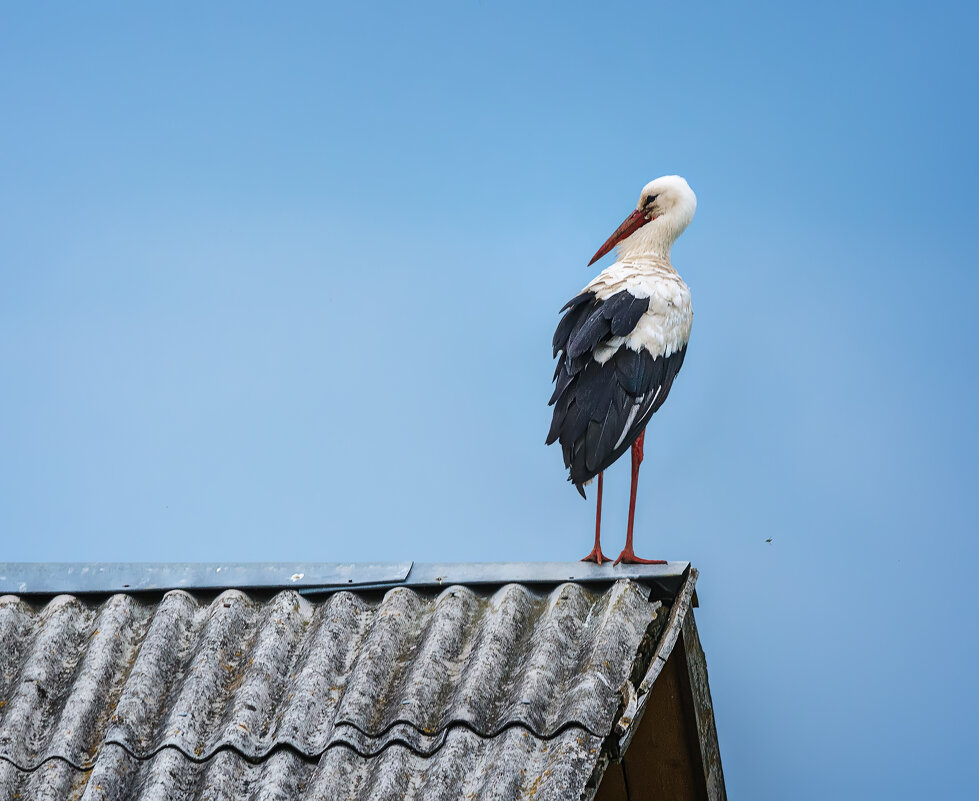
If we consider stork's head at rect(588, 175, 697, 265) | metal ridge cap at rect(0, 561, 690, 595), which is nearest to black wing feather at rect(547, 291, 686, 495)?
metal ridge cap at rect(0, 561, 690, 595)

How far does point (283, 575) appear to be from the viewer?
11.0ft

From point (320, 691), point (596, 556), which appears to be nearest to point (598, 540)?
point (596, 556)

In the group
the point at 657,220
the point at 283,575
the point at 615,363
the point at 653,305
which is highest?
the point at 657,220

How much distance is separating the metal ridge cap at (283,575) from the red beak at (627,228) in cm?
219

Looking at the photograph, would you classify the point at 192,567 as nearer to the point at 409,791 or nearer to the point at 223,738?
the point at 223,738

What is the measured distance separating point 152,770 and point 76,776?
0.21 metres

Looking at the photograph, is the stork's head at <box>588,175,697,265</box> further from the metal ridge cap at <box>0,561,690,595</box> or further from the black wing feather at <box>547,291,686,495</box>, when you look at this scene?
the metal ridge cap at <box>0,561,690,595</box>

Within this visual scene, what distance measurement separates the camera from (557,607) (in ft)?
9.93

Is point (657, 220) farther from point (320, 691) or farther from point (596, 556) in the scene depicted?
point (320, 691)

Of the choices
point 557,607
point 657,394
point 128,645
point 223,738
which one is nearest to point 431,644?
point 557,607

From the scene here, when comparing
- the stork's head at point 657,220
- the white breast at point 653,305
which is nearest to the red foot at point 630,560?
the white breast at point 653,305

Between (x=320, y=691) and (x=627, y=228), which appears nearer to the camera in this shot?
(x=320, y=691)

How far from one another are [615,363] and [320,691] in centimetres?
168

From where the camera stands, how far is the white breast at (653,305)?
413 centimetres
